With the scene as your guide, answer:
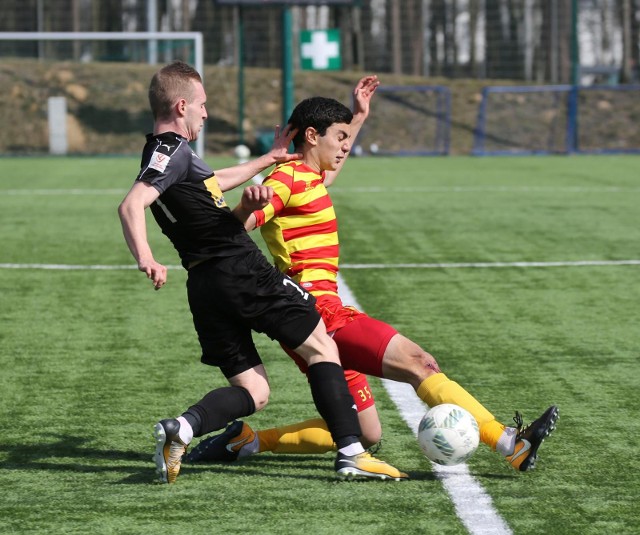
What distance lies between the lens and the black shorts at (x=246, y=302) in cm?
463

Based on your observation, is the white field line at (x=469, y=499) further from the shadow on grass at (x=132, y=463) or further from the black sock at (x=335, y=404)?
the black sock at (x=335, y=404)

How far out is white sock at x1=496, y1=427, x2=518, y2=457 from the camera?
183 inches

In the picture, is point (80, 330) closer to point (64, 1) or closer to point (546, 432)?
point (546, 432)

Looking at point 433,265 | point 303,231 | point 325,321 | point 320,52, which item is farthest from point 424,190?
point 325,321

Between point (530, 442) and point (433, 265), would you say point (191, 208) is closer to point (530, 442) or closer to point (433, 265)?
point (530, 442)

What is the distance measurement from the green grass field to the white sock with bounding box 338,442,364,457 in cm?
13

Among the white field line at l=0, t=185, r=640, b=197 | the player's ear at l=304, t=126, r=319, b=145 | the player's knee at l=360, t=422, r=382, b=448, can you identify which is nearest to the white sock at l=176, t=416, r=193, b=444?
the player's knee at l=360, t=422, r=382, b=448

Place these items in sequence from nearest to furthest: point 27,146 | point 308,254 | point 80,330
→ point 308,254 < point 80,330 < point 27,146

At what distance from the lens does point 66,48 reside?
1099 inches

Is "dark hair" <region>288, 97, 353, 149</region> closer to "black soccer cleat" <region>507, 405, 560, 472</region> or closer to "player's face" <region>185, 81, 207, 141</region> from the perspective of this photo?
"player's face" <region>185, 81, 207, 141</region>

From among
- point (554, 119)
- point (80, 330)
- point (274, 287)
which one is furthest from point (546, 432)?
point (554, 119)

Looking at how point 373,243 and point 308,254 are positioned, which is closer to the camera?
point 308,254

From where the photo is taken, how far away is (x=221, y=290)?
15.2ft

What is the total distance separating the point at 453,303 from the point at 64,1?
36.5 m
